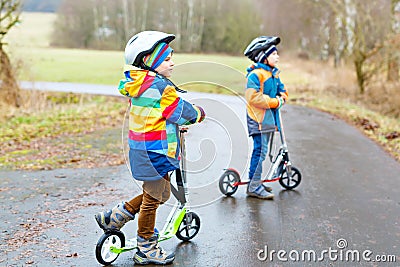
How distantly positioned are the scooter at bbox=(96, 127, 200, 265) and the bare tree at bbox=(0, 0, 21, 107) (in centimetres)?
1061

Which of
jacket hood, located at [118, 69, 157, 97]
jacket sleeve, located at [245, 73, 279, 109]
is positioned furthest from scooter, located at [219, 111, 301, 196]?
jacket hood, located at [118, 69, 157, 97]

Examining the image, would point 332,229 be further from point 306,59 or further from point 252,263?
point 306,59

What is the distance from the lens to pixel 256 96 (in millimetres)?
5980

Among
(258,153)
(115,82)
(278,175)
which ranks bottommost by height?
(115,82)

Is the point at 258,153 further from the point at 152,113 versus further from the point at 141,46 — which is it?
the point at 141,46

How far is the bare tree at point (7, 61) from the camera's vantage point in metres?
13.7

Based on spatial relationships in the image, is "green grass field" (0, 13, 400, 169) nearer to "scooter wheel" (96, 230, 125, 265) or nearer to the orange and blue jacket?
the orange and blue jacket

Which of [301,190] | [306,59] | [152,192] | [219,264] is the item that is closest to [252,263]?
[219,264]

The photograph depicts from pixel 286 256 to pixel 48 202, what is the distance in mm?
2894

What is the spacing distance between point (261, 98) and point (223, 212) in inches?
55.2

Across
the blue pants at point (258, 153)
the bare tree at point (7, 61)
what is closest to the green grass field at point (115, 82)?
the bare tree at point (7, 61)

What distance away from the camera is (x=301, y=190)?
6.75 metres

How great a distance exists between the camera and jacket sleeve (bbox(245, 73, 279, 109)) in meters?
5.98

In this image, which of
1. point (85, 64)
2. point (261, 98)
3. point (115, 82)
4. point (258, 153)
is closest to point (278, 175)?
point (258, 153)
